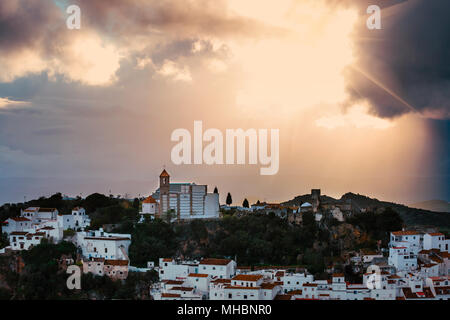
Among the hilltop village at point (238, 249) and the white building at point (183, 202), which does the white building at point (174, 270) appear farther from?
the white building at point (183, 202)

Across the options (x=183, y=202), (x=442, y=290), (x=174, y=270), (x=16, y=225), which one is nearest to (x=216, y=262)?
(x=174, y=270)

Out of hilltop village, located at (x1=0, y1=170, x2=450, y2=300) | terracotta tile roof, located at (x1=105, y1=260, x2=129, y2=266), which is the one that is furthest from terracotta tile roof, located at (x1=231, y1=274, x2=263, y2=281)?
terracotta tile roof, located at (x1=105, y1=260, x2=129, y2=266)

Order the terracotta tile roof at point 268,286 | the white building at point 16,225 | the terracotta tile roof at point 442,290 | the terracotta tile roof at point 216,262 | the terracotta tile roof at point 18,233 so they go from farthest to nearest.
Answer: the white building at point 16,225 < the terracotta tile roof at point 18,233 < the terracotta tile roof at point 216,262 < the terracotta tile roof at point 442,290 < the terracotta tile roof at point 268,286

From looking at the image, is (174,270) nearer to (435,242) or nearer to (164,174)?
(164,174)

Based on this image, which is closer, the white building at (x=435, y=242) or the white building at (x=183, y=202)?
the white building at (x=435, y=242)

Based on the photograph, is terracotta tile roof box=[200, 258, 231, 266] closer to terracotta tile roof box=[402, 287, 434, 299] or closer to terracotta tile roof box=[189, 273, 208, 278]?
terracotta tile roof box=[189, 273, 208, 278]

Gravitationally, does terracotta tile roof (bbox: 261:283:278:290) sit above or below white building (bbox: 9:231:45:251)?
below

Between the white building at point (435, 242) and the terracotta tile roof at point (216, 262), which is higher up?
the white building at point (435, 242)

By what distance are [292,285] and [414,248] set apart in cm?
616

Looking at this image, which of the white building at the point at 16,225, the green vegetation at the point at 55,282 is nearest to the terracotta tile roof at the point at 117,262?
the green vegetation at the point at 55,282

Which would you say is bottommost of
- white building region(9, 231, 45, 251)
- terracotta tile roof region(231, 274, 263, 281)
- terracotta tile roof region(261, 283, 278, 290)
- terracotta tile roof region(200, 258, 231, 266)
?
terracotta tile roof region(261, 283, 278, 290)

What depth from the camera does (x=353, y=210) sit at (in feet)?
108

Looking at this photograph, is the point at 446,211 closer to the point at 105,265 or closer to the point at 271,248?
the point at 271,248

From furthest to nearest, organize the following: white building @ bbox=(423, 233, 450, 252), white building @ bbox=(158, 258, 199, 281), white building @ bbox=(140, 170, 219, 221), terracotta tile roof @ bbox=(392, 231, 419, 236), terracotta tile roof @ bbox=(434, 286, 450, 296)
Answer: white building @ bbox=(140, 170, 219, 221)
terracotta tile roof @ bbox=(392, 231, 419, 236)
white building @ bbox=(423, 233, 450, 252)
white building @ bbox=(158, 258, 199, 281)
terracotta tile roof @ bbox=(434, 286, 450, 296)
